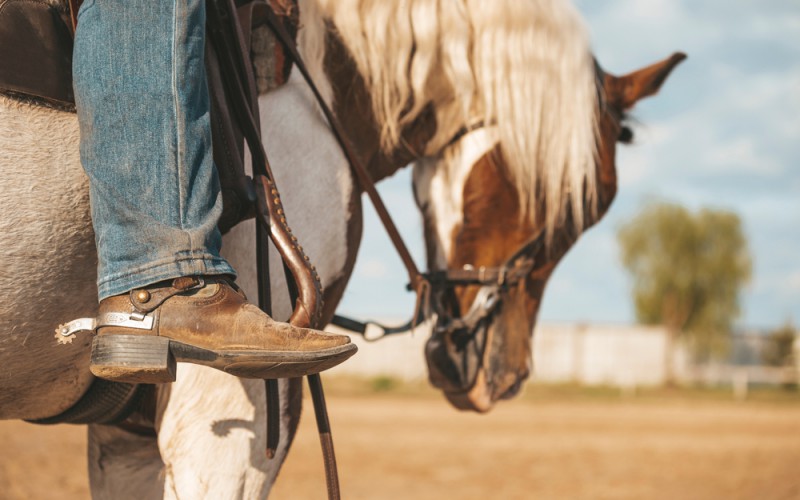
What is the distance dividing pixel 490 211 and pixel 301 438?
10.4 metres

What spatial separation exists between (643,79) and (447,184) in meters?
0.90

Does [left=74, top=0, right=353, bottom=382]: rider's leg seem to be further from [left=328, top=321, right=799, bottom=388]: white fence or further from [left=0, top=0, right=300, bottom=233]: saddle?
[left=328, top=321, right=799, bottom=388]: white fence

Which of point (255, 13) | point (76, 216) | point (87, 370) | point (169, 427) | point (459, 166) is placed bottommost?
point (169, 427)

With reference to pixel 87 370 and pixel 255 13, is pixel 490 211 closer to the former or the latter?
pixel 255 13

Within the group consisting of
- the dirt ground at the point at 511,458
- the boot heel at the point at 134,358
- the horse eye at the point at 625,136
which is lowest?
the dirt ground at the point at 511,458

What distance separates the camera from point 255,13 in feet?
6.61

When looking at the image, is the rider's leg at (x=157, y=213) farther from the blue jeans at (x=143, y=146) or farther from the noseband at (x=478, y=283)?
the noseband at (x=478, y=283)

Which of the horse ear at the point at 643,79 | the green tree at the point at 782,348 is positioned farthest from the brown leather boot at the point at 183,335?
the green tree at the point at 782,348

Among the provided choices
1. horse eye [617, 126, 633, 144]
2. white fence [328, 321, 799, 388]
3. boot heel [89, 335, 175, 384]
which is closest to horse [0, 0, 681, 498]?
horse eye [617, 126, 633, 144]

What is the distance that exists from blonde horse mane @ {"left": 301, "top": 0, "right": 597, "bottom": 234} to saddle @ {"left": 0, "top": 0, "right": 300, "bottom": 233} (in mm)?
424

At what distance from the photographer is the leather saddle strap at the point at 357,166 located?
2064mm

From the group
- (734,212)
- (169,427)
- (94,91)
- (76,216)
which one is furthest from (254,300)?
(734,212)

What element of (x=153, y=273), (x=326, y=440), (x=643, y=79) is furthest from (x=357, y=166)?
(x=643, y=79)

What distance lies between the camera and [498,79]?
2590 mm
